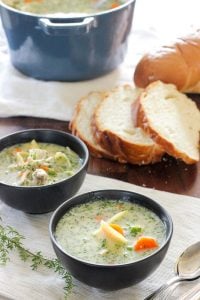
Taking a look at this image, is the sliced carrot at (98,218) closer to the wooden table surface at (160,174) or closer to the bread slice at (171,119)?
the wooden table surface at (160,174)

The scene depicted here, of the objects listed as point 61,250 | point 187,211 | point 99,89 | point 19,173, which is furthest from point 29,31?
point 61,250

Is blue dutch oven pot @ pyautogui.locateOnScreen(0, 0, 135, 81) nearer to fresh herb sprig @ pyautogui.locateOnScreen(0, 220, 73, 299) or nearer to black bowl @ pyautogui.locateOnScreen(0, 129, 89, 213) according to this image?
black bowl @ pyautogui.locateOnScreen(0, 129, 89, 213)

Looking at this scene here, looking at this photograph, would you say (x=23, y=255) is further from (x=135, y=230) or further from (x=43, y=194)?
(x=135, y=230)

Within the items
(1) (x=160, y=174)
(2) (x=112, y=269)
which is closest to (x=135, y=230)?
(2) (x=112, y=269)

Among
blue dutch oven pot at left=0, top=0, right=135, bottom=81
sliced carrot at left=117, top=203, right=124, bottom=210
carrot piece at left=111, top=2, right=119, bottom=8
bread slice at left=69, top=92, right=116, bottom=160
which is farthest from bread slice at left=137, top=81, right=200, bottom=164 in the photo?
sliced carrot at left=117, top=203, right=124, bottom=210

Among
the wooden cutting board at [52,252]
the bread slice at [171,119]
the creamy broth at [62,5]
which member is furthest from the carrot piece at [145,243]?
the creamy broth at [62,5]
